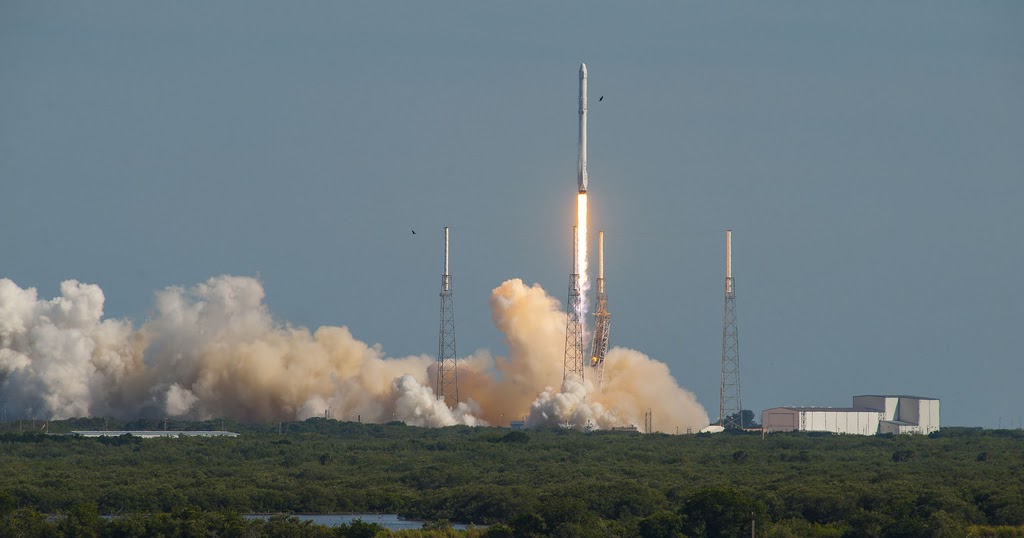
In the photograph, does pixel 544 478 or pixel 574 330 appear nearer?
pixel 544 478

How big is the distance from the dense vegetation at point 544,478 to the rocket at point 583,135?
39.7ft

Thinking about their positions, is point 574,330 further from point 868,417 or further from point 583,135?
point 868,417

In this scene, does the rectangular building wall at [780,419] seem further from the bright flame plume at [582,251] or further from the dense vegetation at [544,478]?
the bright flame plume at [582,251]

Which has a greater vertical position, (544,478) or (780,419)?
(780,419)

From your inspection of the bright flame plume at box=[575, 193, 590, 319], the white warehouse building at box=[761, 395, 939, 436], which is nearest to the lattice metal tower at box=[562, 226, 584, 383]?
the bright flame plume at box=[575, 193, 590, 319]

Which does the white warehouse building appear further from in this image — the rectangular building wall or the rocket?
the rocket

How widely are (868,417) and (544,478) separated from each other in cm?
4589

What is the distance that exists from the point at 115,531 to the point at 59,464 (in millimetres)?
26976

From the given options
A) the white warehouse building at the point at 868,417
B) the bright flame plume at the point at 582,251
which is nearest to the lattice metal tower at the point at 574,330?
the bright flame plume at the point at 582,251

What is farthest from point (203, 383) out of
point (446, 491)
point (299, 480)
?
point (446, 491)

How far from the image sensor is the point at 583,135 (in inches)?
3511

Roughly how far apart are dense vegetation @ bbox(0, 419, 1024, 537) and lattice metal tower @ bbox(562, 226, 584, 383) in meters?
3.12

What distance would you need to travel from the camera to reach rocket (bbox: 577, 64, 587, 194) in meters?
89.1

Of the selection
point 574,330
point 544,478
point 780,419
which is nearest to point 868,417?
point 780,419
